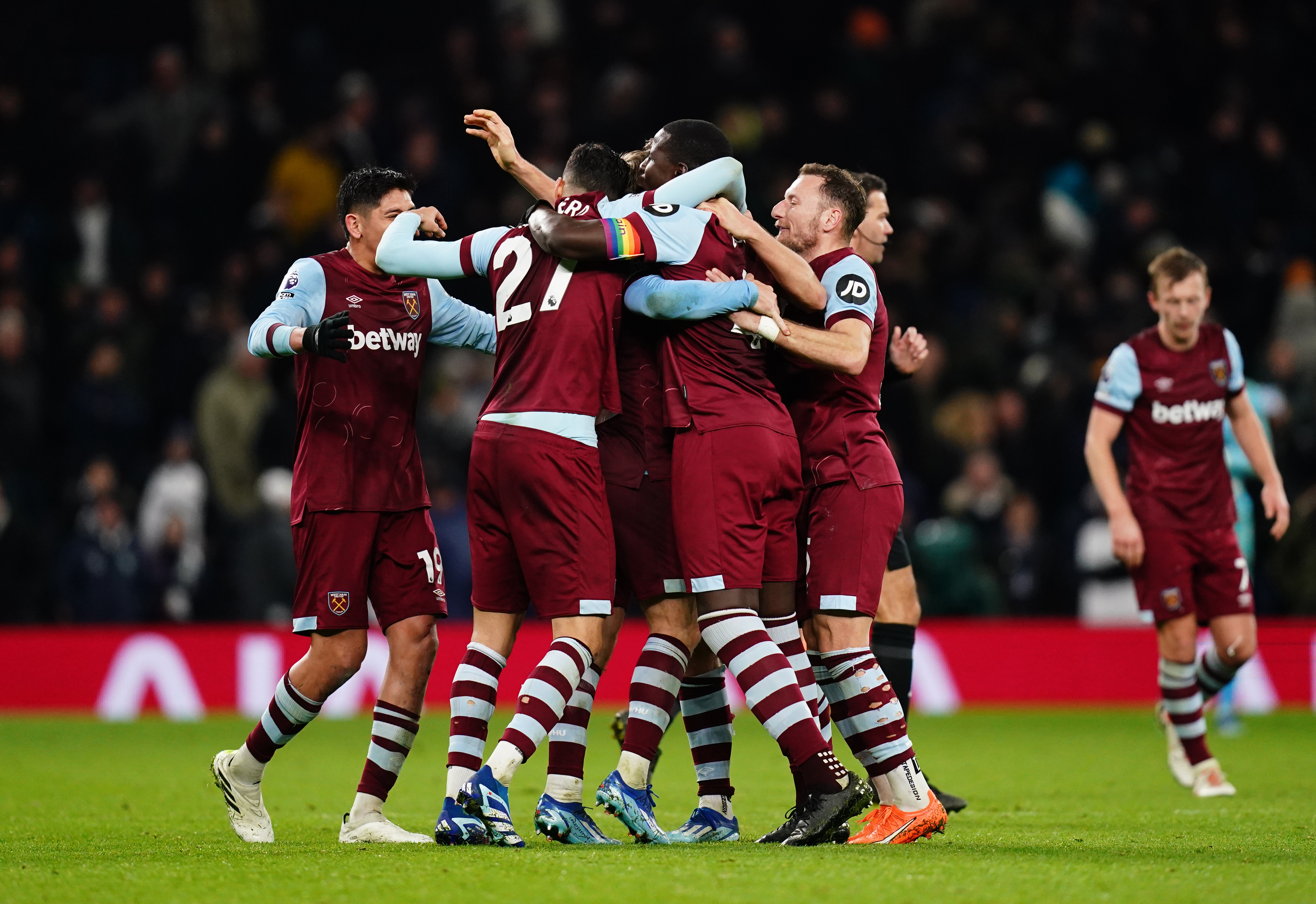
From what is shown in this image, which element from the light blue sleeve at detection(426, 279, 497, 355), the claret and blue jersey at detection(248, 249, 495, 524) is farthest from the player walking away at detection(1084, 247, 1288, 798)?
the claret and blue jersey at detection(248, 249, 495, 524)

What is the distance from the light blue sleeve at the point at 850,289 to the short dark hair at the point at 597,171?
87 cm

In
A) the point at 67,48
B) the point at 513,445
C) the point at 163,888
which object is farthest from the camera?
the point at 67,48

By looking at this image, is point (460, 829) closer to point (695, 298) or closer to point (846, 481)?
point (846, 481)

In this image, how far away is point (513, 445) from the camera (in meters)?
5.96

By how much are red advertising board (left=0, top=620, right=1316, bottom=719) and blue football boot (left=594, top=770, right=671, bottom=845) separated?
6.87m

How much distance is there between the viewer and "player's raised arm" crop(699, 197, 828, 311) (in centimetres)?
614

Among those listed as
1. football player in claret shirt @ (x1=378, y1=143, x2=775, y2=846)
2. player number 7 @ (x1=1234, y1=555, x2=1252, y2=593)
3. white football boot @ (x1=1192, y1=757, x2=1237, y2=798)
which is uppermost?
football player in claret shirt @ (x1=378, y1=143, x2=775, y2=846)

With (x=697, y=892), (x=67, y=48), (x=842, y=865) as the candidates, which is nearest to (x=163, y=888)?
(x=697, y=892)

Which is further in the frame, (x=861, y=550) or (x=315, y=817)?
(x=315, y=817)

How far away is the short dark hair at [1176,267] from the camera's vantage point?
834 cm

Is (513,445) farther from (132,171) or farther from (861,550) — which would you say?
(132,171)

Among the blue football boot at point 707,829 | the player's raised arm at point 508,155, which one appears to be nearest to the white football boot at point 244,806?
the blue football boot at point 707,829

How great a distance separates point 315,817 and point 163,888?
7.68 ft

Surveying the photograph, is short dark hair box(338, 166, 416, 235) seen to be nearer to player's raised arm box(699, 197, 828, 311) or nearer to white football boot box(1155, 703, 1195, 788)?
player's raised arm box(699, 197, 828, 311)
